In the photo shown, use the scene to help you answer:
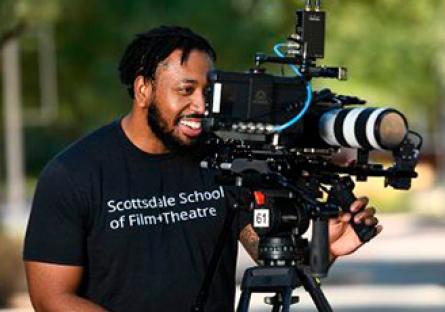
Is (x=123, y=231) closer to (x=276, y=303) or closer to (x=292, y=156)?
(x=276, y=303)

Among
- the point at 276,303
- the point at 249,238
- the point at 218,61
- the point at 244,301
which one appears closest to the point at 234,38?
the point at 218,61

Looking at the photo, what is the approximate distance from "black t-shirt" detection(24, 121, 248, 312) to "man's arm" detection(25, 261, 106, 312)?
0.09ft

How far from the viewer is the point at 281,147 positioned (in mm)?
3938

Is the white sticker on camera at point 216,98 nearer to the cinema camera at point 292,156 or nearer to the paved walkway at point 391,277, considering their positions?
the cinema camera at point 292,156

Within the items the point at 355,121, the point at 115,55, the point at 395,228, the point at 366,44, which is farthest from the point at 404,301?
the point at 366,44

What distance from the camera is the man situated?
4277 millimetres

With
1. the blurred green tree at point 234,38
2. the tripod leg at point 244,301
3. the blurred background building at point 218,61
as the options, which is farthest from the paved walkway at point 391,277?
the tripod leg at point 244,301

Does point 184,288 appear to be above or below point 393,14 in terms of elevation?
below

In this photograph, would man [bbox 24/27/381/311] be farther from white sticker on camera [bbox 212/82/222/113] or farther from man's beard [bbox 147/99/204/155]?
white sticker on camera [bbox 212/82/222/113]

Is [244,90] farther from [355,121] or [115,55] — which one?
[115,55]

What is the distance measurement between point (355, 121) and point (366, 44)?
934 inches

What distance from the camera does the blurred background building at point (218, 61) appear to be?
16453 millimetres

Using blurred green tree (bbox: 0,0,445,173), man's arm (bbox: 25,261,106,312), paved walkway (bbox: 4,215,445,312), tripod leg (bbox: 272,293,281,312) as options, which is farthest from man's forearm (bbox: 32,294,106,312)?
blurred green tree (bbox: 0,0,445,173)

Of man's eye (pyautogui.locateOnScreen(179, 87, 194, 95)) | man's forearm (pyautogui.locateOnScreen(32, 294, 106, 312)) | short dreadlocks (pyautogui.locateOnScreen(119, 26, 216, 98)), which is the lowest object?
man's forearm (pyautogui.locateOnScreen(32, 294, 106, 312))
